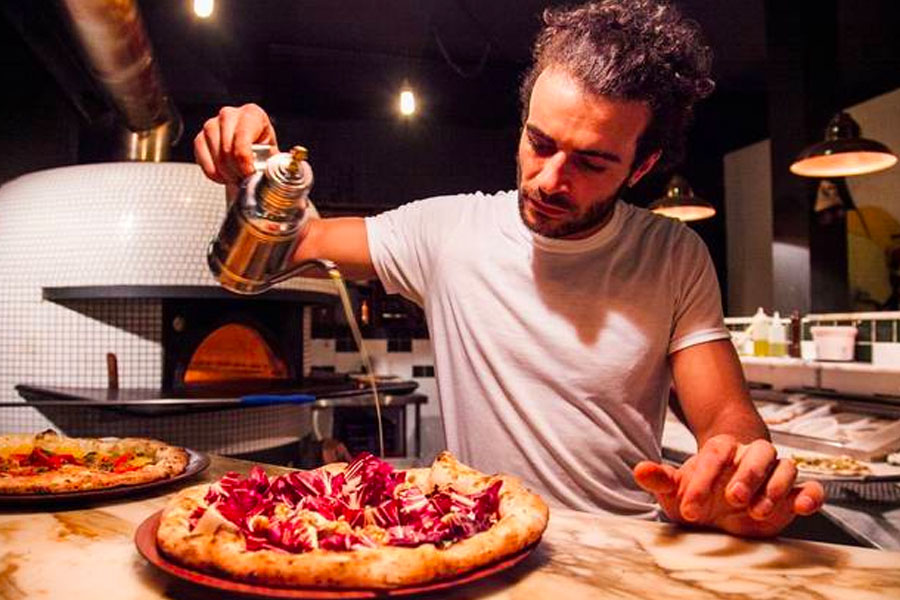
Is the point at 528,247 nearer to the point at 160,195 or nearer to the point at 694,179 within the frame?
the point at 160,195

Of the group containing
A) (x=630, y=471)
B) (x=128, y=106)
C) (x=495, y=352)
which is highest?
(x=128, y=106)

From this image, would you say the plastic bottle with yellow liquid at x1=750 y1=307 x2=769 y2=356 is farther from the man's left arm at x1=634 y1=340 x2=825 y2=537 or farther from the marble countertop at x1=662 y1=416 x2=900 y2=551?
the man's left arm at x1=634 y1=340 x2=825 y2=537

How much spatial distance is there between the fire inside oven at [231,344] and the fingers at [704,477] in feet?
6.58

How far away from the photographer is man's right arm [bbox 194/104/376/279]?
135 cm

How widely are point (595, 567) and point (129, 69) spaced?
292 centimetres

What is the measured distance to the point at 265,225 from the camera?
1276 mm

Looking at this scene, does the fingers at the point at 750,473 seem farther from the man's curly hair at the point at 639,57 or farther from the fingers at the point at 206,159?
the fingers at the point at 206,159

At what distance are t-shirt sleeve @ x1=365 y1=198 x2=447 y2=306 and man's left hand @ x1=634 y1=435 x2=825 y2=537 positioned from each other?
941mm

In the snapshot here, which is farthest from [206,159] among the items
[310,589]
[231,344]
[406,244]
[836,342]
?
[836,342]

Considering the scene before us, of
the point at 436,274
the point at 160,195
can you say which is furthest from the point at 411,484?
the point at 160,195

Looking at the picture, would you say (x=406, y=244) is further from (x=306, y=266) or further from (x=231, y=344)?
(x=231, y=344)

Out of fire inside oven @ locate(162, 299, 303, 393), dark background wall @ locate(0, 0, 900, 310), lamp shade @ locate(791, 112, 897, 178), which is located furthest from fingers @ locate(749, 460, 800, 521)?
dark background wall @ locate(0, 0, 900, 310)

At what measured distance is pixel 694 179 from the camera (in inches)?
297

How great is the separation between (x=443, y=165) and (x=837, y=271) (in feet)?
12.4
